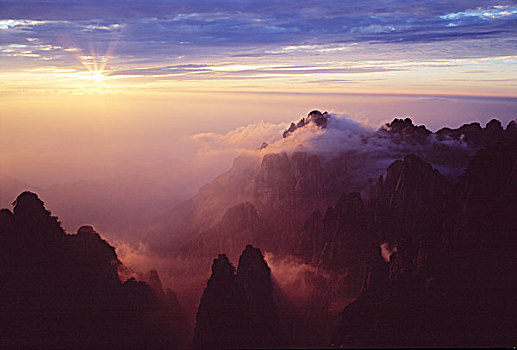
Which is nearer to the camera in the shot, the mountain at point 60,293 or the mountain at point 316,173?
the mountain at point 60,293

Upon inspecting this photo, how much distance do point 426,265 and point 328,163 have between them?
137343mm

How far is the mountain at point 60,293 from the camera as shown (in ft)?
183

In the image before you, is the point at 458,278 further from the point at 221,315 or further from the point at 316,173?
the point at 316,173

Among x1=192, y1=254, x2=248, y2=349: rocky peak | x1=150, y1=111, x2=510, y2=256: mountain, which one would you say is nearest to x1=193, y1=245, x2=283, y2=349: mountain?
x1=192, y1=254, x2=248, y2=349: rocky peak

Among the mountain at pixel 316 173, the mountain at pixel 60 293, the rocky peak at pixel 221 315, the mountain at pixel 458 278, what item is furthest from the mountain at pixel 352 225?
the mountain at pixel 60 293

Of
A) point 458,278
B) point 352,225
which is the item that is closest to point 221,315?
point 458,278

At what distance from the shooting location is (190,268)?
127 m

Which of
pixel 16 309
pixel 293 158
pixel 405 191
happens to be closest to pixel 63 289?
pixel 16 309

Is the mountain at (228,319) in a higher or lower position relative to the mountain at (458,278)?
lower

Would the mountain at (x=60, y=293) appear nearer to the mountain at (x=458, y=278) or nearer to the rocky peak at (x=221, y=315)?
the rocky peak at (x=221, y=315)

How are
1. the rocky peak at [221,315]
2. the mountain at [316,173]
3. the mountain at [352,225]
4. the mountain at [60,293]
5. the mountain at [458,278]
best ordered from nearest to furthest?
the mountain at [458,278], the mountain at [352,225], the mountain at [60,293], the rocky peak at [221,315], the mountain at [316,173]

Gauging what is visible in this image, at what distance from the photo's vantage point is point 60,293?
59156mm

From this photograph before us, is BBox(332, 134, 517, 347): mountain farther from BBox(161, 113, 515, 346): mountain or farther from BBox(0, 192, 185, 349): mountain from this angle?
BBox(0, 192, 185, 349): mountain

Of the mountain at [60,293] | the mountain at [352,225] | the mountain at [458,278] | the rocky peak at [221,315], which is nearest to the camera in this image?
the mountain at [458,278]
